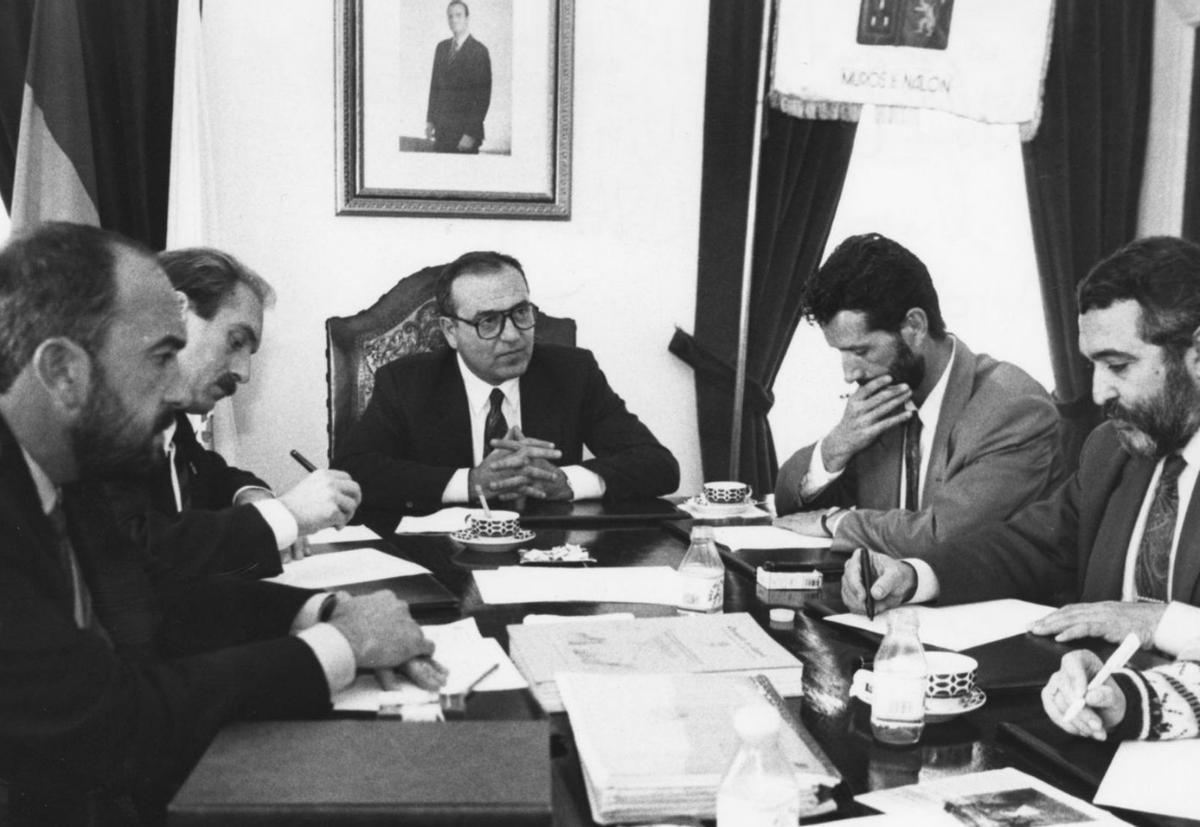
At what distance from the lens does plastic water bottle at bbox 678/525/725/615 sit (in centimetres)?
180

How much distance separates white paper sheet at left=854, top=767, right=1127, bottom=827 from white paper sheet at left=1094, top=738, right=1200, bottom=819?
0.05 m

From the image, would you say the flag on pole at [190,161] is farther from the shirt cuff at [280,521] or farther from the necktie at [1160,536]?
the necktie at [1160,536]

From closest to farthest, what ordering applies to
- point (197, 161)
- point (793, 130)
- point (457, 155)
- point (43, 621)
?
point (43, 621) → point (197, 161) → point (457, 155) → point (793, 130)

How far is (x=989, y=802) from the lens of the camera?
1.10m

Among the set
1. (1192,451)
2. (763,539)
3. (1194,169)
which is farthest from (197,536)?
(1194,169)

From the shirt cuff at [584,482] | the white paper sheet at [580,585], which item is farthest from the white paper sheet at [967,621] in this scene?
the shirt cuff at [584,482]

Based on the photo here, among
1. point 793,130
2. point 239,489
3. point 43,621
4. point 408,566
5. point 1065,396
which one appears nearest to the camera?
point 43,621

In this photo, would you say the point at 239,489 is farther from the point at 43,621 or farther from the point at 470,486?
the point at 43,621

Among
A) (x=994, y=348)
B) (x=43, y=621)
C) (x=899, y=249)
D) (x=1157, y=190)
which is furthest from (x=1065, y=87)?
(x=43, y=621)

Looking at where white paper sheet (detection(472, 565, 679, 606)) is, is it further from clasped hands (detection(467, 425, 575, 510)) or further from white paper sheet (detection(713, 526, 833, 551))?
clasped hands (detection(467, 425, 575, 510))

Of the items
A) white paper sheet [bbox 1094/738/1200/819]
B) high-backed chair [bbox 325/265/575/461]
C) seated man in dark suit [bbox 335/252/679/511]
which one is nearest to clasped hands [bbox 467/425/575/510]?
seated man in dark suit [bbox 335/252/679/511]

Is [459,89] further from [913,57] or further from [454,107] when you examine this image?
[913,57]

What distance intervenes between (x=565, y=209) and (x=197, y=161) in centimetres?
124

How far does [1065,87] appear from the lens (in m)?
4.45
